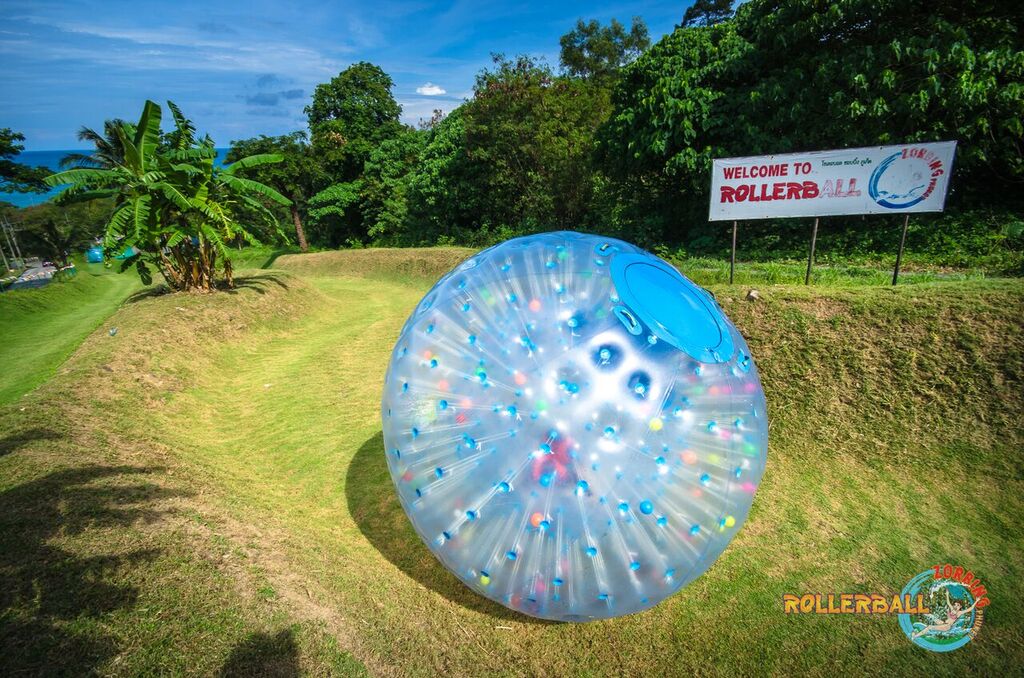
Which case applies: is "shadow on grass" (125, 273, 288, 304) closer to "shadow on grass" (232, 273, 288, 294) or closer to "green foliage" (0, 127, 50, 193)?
"shadow on grass" (232, 273, 288, 294)

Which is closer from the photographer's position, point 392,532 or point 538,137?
point 392,532

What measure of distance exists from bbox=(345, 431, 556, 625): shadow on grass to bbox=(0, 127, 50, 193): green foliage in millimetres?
24908

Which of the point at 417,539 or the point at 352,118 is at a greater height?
the point at 352,118

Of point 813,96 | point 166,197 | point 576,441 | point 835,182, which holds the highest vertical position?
point 813,96

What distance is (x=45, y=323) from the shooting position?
15289mm

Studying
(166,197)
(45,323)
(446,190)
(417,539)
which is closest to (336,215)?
(446,190)

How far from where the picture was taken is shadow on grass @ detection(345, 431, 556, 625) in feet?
12.5

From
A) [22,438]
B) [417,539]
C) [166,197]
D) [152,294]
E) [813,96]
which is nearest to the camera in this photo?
[417,539]

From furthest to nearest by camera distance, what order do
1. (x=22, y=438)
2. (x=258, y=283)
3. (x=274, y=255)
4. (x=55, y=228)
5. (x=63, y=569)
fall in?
1. (x=55, y=228)
2. (x=274, y=255)
3. (x=258, y=283)
4. (x=22, y=438)
5. (x=63, y=569)

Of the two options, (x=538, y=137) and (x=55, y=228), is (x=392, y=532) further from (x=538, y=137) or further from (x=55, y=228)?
(x=55, y=228)

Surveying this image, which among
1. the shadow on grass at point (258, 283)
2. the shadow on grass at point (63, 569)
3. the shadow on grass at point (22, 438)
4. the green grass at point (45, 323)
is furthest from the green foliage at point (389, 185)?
the shadow on grass at point (63, 569)

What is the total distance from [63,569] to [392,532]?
91.0 inches

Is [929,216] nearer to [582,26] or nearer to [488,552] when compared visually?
[488,552]

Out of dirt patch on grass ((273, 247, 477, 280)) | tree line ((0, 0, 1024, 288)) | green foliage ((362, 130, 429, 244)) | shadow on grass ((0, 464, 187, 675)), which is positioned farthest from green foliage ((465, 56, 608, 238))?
shadow on grass ((0, 464, 187, 675))
